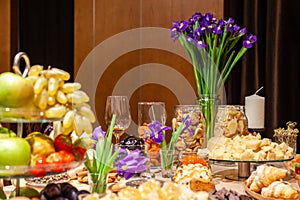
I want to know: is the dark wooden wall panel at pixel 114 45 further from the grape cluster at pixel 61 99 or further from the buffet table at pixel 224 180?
the grape cluster at pixel 61 99

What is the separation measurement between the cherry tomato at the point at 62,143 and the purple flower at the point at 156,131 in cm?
76

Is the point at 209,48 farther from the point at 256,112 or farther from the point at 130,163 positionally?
the point at 130,163

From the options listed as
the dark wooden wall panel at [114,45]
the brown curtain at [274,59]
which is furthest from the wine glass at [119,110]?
the dark wooden wall panel at [114,45]

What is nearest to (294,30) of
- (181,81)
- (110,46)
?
(181,81)

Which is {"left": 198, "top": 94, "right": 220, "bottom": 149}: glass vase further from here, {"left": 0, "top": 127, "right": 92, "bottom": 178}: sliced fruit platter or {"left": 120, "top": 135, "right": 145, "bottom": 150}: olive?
{"left": 0, "top": 127, "right": 92, "bottom": 178}: sliced fruit platter

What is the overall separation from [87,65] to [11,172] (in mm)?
3410

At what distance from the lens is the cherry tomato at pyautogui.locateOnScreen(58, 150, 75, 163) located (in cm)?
94

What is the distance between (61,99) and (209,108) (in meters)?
1.12

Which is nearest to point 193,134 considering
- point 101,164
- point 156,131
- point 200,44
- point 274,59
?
point 156,131

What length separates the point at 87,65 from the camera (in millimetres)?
4258

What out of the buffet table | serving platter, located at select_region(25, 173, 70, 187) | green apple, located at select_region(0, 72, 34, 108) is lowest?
the buffet table

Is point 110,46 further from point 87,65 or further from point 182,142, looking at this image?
point 182,142

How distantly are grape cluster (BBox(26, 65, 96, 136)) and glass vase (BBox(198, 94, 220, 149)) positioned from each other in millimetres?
1019

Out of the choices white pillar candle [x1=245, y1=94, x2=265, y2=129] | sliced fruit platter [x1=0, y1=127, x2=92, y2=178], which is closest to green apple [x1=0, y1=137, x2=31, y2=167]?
sliced fruit platter [x1=0, y1=127, x2=92, y2=178]
